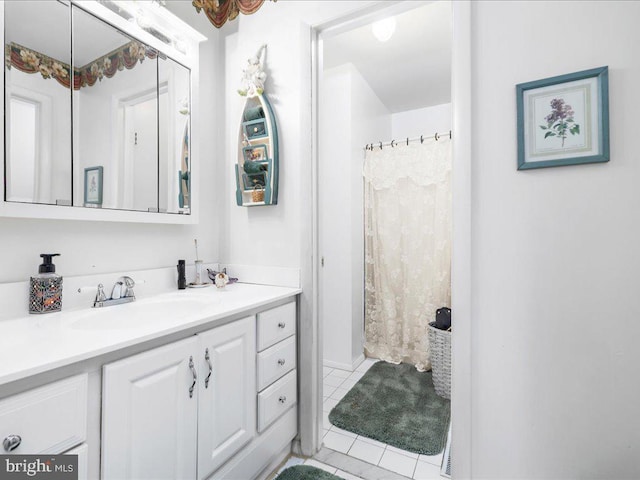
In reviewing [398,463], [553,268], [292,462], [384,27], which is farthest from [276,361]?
[384,27]

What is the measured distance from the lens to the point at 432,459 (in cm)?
A: 155

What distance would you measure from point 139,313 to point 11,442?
0.65 m

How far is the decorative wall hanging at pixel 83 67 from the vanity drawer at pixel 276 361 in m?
1.36

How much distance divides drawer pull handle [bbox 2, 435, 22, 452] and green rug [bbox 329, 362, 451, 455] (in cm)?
154

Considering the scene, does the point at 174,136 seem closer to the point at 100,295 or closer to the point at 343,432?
the point at 100,295

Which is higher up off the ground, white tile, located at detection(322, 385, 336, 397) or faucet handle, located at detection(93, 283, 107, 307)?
faucet handle, located at detection(93, 283, 107, 307)

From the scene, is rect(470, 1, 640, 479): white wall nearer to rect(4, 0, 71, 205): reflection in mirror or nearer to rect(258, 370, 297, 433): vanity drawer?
rect(258, 370, 297, 433): vanity drawer

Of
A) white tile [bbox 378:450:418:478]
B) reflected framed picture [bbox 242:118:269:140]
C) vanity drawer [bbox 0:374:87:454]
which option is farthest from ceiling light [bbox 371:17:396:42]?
white tile [bbox 378:450:418:478]

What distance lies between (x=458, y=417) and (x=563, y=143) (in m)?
1.13

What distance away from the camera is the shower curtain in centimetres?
252

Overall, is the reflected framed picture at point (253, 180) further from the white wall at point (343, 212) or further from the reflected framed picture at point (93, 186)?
the white wall at point (343, 212)

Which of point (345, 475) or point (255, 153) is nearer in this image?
point (345, 475)

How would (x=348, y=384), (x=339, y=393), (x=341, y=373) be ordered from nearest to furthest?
(x=339, y=393) < (x=348, y=384) < (x=341, y=373)

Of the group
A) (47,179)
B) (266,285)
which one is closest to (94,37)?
(47,179)
